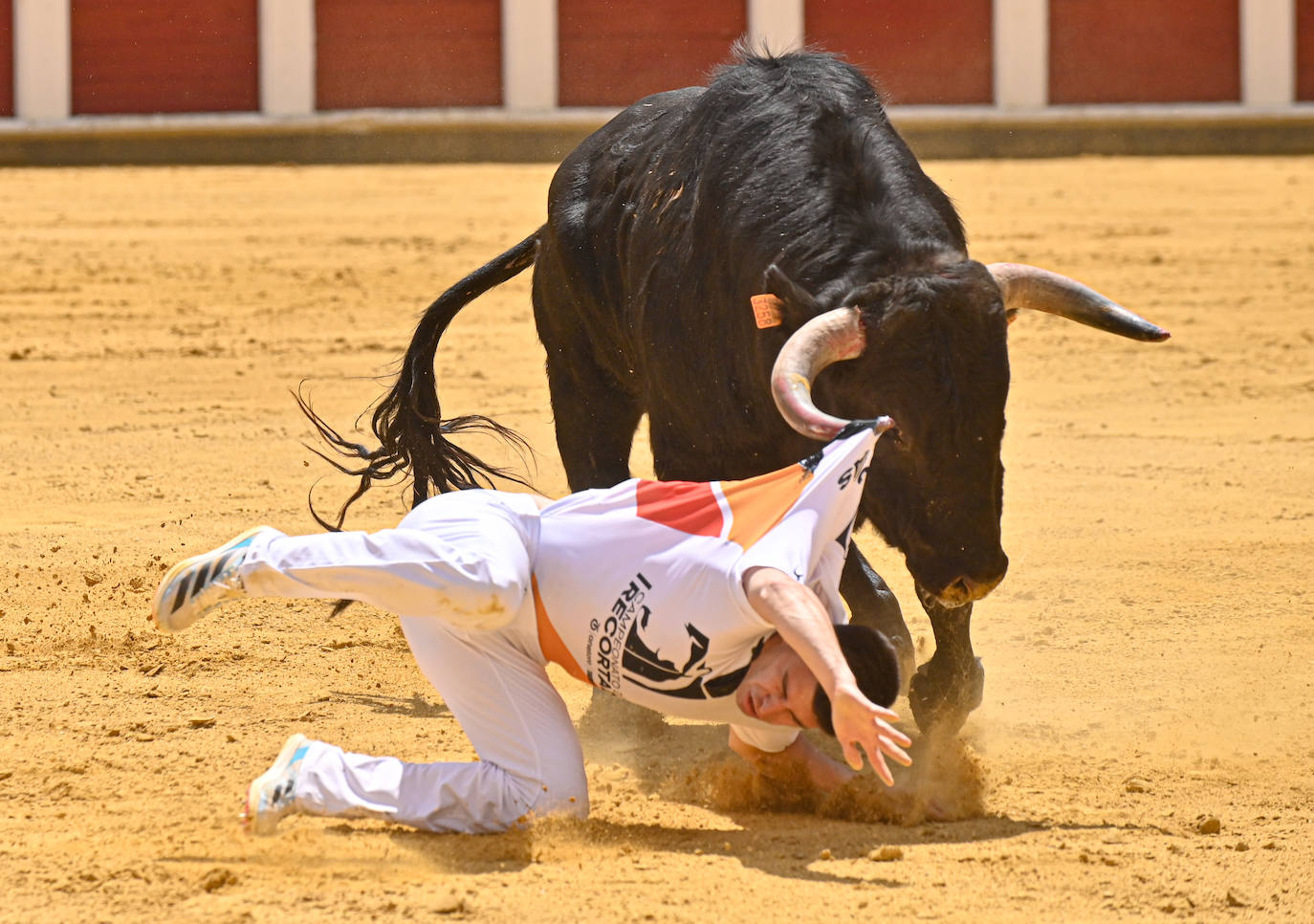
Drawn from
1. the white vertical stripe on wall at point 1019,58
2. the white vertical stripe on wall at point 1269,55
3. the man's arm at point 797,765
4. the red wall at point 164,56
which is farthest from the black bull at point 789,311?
the white vertical stripe on wall at point 1269,55

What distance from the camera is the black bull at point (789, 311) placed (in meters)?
3.95

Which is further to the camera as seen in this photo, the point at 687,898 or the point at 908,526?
the point at 908,526

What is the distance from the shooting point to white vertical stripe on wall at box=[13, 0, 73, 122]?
1667 centimetres

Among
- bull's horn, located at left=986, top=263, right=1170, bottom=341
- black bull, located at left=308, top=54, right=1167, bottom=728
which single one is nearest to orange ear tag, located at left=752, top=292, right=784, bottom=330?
black bull, located at left=308, top=54, right=1167, bottom=728

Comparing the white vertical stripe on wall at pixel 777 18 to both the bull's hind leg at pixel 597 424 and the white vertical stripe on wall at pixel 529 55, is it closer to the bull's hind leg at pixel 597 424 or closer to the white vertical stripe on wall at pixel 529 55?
the white vertical stripe on wall at pixel 529 55

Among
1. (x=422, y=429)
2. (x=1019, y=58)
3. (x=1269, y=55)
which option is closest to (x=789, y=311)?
(x=422, y=429)

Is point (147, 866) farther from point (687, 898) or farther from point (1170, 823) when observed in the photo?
point (1170, 823)

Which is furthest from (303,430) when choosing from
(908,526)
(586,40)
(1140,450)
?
(586,40)

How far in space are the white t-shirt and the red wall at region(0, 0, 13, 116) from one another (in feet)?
47.9

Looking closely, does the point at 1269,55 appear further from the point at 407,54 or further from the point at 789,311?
the point at 789,311

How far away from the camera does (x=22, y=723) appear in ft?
14.7

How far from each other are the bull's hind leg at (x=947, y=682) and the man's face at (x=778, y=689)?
1051 mm

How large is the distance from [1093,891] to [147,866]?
183cm

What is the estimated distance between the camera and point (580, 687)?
5.22 metres
